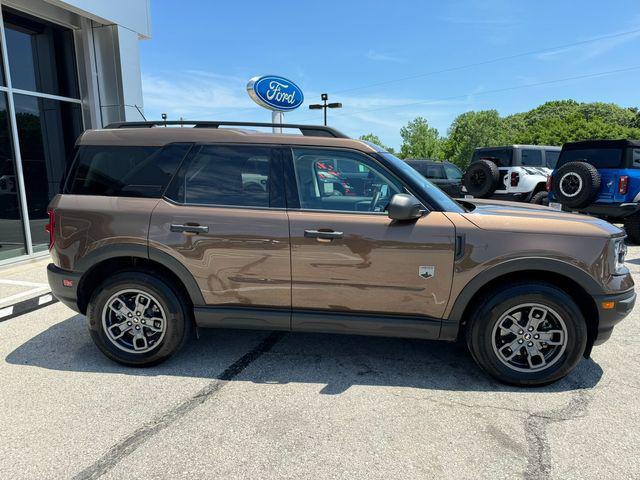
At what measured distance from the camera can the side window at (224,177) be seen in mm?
3275

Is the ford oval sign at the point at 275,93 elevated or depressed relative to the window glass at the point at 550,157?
elevated

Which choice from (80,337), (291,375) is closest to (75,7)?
(80,337)

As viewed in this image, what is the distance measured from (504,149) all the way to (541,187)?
1553mm

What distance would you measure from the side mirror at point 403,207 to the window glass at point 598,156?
7503mm

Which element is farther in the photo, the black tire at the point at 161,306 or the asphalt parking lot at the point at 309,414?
the black tire at the point at 161,306

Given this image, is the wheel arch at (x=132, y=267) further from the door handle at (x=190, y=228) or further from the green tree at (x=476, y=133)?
the green tree at (x=476, y=133)

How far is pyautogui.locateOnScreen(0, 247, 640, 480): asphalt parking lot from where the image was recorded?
2320mm

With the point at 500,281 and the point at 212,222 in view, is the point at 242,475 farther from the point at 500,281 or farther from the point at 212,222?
the point at 500,281

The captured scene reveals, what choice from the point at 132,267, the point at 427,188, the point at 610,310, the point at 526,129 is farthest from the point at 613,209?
the point at 526,129

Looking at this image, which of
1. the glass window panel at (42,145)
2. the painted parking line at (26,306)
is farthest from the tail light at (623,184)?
the glass window panel at (42,145)

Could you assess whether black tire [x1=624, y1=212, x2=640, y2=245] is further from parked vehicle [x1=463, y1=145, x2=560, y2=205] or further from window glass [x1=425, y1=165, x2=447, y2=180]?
window glass [x1=425, y1=165, x2=447, y2=180]

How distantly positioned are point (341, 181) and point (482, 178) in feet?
31.2

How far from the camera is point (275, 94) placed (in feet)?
33.2

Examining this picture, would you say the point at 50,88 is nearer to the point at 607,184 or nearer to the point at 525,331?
the point at 525,331
